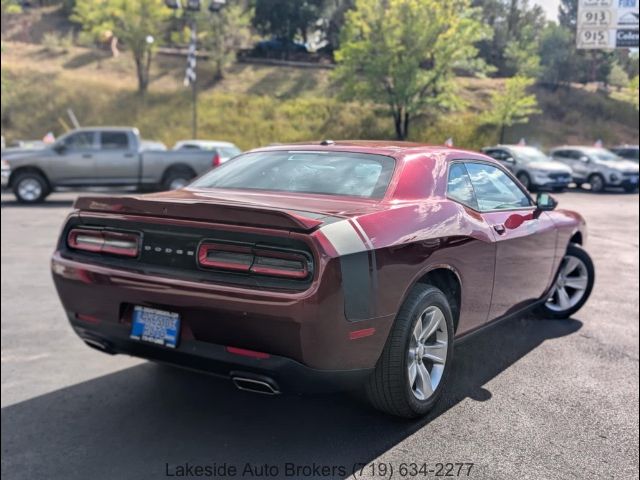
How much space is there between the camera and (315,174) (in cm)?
337

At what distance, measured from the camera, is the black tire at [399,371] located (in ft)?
8.96

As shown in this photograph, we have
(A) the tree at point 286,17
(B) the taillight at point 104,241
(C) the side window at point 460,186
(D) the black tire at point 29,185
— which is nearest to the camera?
(B) the taillight at point 104,241

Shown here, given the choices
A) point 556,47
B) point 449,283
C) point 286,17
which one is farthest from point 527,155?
point 449,283

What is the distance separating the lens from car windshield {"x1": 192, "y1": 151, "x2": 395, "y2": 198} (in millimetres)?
3225

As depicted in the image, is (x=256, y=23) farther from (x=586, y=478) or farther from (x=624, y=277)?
(x=586, y=478)

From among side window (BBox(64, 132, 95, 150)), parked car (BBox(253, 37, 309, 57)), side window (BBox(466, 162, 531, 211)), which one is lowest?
side window (BBox(64, 132, 95, 150))

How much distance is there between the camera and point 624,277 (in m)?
7.30

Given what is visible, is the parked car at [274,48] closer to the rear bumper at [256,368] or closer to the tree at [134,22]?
the tree at [134,22]


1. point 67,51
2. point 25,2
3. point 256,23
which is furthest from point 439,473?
point 25,2

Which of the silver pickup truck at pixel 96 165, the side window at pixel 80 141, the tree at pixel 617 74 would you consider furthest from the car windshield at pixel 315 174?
the side window at pixel 80 141

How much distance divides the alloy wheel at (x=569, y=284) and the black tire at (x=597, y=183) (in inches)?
713

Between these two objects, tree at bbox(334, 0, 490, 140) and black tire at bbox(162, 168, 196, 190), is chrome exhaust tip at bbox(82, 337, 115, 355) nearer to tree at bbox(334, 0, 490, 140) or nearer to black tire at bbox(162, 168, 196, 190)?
black tire at bbox(162, 168, 196, 190)

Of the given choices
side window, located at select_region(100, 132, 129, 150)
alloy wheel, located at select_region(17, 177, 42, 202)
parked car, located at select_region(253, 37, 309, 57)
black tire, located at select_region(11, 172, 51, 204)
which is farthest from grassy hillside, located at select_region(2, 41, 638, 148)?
alloy wheel, located at select_region(17, 177, 42, 202)

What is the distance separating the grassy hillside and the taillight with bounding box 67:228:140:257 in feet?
30.8
